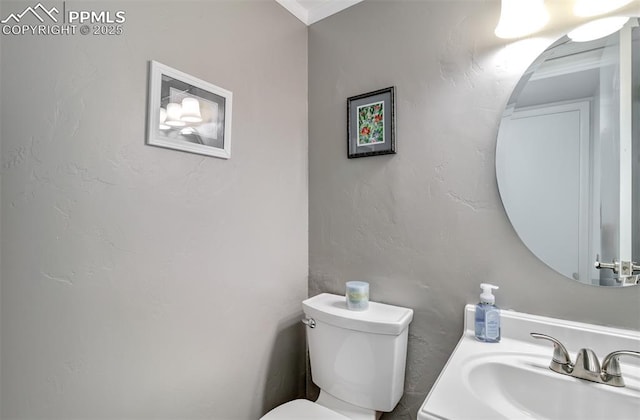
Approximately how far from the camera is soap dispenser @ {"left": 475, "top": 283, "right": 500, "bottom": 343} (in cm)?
94

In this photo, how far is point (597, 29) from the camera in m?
0.87

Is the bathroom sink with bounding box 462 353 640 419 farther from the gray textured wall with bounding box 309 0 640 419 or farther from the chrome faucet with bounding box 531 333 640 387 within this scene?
the gray textured wall with bounding box 309 0 640 419

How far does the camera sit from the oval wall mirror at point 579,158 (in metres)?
0.83

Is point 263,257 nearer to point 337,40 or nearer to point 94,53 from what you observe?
point 94,53

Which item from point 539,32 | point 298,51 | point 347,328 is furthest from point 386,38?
point 347,328

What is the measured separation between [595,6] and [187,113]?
1.27m

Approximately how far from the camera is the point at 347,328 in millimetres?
1093

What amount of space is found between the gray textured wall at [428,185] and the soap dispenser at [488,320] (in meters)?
0.08

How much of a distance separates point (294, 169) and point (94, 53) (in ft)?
2.70

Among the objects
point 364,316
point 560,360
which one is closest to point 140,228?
point 364,316

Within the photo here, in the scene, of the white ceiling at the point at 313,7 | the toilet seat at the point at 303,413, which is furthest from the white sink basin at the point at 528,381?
the white ceiling at the point at 313,7

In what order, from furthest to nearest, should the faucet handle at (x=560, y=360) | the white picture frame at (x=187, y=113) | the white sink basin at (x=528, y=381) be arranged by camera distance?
the white picture frame at (x=187, y=113) → the faucet handle at (x=560, y=360) → the white sink basin at (x=528, y=381)

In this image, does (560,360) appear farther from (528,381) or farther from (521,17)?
(521,17)

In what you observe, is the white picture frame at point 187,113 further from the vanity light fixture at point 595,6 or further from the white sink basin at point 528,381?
the vanity light fixture at point 595,6
